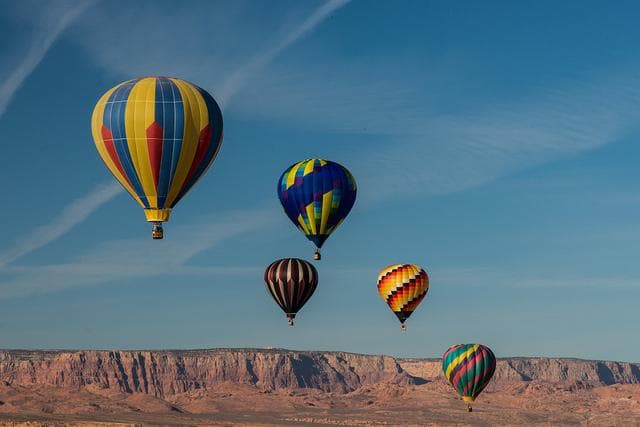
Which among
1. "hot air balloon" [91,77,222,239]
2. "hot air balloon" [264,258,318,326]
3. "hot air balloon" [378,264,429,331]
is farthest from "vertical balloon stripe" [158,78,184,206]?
"hot air balloon" [378,264,429,331]

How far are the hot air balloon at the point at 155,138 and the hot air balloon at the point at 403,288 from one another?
39242mm

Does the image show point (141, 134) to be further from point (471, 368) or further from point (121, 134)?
point (471, 368)

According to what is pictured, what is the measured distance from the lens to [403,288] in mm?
136875

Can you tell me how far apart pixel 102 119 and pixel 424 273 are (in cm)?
4847

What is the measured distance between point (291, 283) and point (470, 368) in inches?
1092

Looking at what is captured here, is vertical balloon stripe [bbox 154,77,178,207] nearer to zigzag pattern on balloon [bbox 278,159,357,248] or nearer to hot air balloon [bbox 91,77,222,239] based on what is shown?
hot air balloon [bbox 91,77,222,239]

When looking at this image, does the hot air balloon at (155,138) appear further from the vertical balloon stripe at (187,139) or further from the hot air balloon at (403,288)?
the hot air balloon at (403,288)

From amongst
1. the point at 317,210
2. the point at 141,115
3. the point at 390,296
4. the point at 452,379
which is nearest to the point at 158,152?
the point at 141,115

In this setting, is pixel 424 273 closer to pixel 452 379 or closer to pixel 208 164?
pixel 452 379

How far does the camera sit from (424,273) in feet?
459

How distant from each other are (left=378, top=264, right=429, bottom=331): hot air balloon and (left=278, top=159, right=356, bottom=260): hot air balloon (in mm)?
22312

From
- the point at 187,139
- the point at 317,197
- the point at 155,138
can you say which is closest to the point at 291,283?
the point at 317,197

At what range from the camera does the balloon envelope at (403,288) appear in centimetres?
13612

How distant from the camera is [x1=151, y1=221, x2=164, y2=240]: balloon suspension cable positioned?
97.9m
